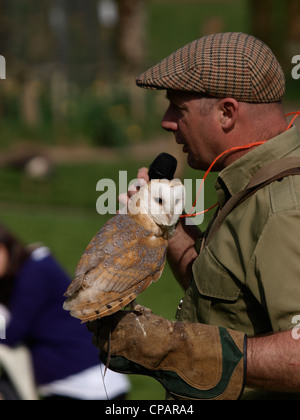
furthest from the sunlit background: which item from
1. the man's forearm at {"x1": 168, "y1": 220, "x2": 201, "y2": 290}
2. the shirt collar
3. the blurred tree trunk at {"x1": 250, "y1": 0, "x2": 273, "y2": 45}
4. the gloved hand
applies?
the gloved hand

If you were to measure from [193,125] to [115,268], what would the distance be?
2.07ft

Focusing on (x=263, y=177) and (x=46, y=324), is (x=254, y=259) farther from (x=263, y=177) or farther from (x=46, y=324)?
(x=46, y=324)

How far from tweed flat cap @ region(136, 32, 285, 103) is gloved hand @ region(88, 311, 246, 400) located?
858 millimetres

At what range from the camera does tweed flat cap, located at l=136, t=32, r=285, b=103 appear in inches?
104

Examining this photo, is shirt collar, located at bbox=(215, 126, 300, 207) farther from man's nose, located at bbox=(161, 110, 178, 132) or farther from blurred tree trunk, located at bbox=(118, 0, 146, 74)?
blurred tree trunk, located at bbox=(118, 0, 146, 74)

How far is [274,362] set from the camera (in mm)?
2354

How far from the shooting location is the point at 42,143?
60.8ft

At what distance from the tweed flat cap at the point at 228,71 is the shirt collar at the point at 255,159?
0.16 m

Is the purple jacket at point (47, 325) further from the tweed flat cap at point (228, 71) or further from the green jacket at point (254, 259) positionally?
the tweed flat cap at point (228, 71)

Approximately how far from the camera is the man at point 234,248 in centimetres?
238

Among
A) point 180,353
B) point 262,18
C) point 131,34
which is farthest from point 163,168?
point 262,18

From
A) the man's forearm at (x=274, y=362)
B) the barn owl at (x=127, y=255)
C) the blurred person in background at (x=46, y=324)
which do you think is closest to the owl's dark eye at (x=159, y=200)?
the barn owl at (x=127, y=255)

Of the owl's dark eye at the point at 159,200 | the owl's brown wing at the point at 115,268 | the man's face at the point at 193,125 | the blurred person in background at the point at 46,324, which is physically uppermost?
the man's face at the point at 193,125
